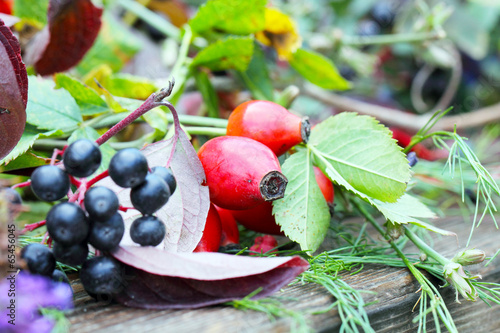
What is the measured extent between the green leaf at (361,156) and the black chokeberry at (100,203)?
242mm

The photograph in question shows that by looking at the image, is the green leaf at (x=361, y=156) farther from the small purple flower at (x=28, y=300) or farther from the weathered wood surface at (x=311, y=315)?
the small purple flower at (x=28, y=300)

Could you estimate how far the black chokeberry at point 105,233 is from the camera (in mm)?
335

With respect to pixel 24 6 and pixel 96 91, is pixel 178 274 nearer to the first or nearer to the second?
pixel 96 91

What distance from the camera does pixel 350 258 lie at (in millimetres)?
473

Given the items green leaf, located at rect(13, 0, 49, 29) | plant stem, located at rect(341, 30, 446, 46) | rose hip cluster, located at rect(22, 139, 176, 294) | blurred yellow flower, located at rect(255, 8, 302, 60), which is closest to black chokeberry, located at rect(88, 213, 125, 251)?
rose hip cluster, located at rect(22, 139, 176, 294)

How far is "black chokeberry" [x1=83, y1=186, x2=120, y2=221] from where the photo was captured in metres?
0.32

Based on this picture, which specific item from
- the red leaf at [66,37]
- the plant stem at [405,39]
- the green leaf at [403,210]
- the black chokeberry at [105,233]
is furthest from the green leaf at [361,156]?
the plant stem at [405,39]

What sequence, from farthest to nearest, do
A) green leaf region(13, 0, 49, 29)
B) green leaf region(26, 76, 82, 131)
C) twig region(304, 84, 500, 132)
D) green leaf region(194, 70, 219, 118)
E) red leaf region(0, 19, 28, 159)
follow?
twig region(304, 84, 500, 132) < green leaf region(13, 0, 49, 29) < green leaf region(194, 70, 219, 118) < green leaf region(26, 76, 82, 131) < red leaf region(0, 19, 28, 159)

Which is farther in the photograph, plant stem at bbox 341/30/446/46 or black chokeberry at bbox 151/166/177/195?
plant stem at bbox 341/30/446/46

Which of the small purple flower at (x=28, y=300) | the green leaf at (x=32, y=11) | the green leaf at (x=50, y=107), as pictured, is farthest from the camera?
the green leaf at (x=32, y=11)

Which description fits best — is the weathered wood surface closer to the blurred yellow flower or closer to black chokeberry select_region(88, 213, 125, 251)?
black chokeberry select_region(88, 213, 125, 251)

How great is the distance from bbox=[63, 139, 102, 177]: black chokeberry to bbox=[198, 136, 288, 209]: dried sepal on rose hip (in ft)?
0.44

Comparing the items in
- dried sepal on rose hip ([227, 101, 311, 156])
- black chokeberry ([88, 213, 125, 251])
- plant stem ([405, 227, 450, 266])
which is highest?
dried sepal on rose hip ([227, 101, 311, 156])

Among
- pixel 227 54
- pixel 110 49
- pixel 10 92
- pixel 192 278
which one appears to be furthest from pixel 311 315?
pixel 110 49
